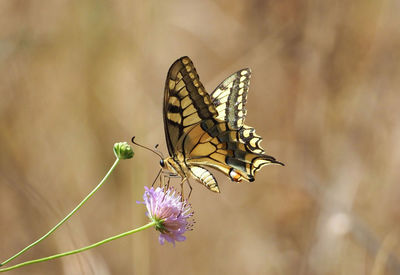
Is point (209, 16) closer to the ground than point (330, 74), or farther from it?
farther from it

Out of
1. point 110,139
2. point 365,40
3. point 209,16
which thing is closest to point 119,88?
point 110,139

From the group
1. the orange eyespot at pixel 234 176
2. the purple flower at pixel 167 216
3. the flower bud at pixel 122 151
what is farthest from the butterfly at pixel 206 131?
the flower bud at pixel 122 151

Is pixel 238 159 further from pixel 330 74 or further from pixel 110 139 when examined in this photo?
pixel 110 139

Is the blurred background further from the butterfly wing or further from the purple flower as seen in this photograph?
the purple flower

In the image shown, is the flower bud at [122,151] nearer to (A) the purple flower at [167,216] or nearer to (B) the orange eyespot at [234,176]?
(A) the purple flower at [167,216]

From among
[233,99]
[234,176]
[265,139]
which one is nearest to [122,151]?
[234,176]

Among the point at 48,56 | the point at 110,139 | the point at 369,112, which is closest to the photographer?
the point at 369,112

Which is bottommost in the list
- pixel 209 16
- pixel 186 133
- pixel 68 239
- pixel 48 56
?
pixel 68 239

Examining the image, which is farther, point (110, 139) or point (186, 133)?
point (110, 139)
